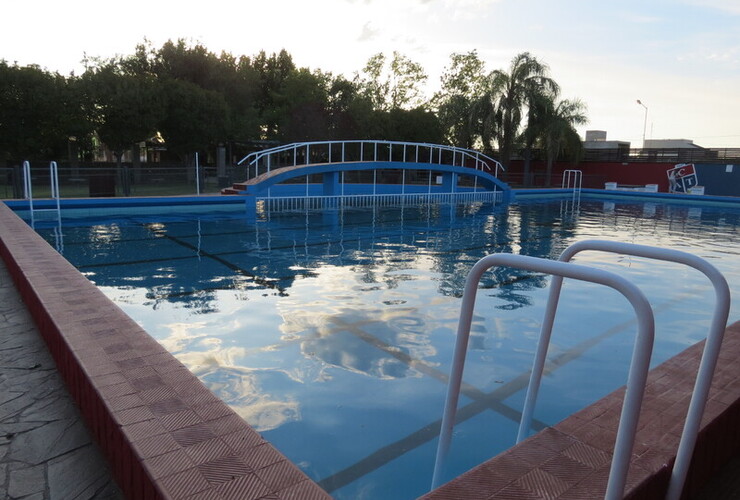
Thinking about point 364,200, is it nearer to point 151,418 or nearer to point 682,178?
point 151,418

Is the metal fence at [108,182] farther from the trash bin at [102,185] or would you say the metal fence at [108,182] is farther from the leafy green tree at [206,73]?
the leafy green tree at [206,73]

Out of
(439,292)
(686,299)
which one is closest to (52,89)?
(439,292)

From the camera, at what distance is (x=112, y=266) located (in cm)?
845

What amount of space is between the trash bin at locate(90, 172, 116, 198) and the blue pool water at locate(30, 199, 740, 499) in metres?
5.95

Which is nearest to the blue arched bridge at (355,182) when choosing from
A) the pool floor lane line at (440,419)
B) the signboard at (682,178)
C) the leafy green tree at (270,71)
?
the leafy green tree at (270,71)

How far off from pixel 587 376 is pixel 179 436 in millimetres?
3540

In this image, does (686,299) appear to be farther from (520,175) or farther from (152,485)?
(520,175)

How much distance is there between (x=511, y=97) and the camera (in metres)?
34.7

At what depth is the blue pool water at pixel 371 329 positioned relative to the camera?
346 cm

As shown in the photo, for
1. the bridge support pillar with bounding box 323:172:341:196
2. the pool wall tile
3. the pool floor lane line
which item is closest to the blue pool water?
the pool floor lane line

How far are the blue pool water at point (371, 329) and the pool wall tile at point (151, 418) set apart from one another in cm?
83

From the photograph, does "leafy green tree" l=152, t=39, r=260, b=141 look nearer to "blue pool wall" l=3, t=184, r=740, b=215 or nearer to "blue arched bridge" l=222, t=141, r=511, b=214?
"blue arched bridge" l=222, t=141, r=511, b=214

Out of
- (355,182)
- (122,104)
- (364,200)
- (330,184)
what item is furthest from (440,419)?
(122,104)

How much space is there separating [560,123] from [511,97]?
12.2 feet
